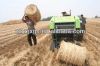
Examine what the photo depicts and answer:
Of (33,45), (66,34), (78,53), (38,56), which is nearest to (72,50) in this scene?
(78,53)

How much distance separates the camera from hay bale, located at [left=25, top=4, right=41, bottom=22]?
589 inches

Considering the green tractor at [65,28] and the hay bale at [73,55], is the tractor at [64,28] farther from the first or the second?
the hay bale at [73,55]

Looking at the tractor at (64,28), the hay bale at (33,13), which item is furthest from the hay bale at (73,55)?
the hay bale at (33,13)

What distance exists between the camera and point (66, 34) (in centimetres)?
1373

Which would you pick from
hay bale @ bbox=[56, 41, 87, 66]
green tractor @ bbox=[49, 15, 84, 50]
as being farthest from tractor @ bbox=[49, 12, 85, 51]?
hay bale @ bbox=[56, 41, 87, 66]

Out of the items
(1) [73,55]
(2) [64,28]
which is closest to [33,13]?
(2) [64,28]

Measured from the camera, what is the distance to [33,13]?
14922mm

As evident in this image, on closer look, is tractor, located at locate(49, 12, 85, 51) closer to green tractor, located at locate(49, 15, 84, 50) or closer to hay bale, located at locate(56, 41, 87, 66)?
green tractor, located at locate(49, 15, 84, 50)

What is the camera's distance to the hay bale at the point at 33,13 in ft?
49.1

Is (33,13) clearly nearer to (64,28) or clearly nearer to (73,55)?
(64,28)

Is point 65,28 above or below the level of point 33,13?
below

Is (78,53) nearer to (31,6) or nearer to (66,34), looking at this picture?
(66,34)

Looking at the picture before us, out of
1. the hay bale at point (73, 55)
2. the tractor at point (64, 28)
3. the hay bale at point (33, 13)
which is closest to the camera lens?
the hay bale at point (73, 55)

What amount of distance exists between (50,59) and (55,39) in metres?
2.60
